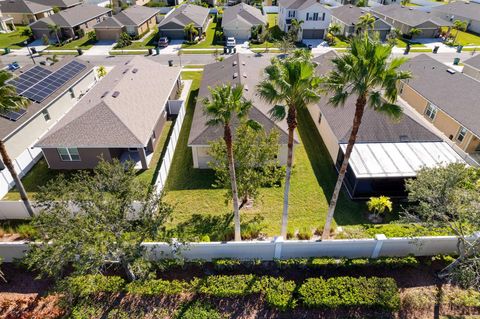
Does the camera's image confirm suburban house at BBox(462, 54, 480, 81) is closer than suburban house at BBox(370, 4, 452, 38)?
Yes

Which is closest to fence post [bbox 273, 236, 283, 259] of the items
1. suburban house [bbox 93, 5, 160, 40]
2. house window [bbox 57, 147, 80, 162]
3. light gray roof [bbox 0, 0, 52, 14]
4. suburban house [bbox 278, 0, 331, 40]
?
house window [bbox 57, 147, 80, 162]

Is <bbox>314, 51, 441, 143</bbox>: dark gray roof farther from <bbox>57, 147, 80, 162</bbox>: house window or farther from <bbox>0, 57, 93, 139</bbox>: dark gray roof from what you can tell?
<bbox>0, 57, 93, 139</bbox>: dark gray roof

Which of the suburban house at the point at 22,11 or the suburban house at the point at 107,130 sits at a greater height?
the suburban house at the point at 22,11

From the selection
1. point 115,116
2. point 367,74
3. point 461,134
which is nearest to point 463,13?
point 461,134

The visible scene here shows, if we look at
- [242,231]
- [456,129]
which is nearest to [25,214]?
[242,231]

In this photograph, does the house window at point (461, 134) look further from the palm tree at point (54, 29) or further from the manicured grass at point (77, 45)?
the palm tree at point (54, 29)

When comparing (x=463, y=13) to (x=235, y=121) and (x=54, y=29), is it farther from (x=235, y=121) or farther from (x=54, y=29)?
(x=54, y=29)

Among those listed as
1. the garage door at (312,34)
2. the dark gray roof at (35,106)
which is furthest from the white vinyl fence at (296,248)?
the garage door at (312,34)
